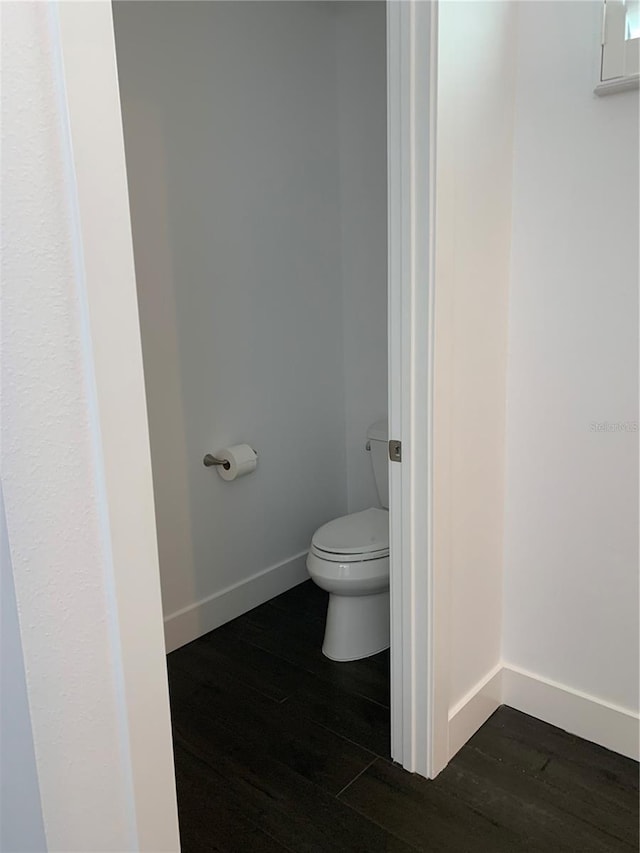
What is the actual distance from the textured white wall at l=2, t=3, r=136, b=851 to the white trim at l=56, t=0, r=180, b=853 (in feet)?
0.06

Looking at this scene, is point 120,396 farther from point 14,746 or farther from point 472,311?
point 472,311

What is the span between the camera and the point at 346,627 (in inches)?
94.0

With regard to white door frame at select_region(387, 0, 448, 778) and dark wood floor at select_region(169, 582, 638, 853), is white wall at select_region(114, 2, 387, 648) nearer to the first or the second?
dark wood floor at select_region(169, 582, 638, 853)

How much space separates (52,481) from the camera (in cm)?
91

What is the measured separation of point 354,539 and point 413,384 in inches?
34.6

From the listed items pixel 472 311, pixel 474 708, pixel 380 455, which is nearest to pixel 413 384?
pixel 472 311

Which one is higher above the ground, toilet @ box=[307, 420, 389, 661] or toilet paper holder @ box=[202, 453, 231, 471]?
toilet paper holder @ box=[202, 453, 231, 471]

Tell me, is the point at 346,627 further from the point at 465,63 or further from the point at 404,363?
the point at 465,63

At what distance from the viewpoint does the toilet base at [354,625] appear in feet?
7.78

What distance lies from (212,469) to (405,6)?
1.57 metres

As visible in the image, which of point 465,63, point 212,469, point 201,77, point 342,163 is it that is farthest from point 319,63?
point 212,469

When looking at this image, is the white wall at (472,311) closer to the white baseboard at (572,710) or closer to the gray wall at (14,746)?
the white baseboard at (572,710)

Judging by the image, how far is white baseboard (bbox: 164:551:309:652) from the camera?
2477mm

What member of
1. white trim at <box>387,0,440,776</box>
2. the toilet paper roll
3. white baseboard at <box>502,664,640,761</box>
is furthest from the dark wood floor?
the toilet paper roll
